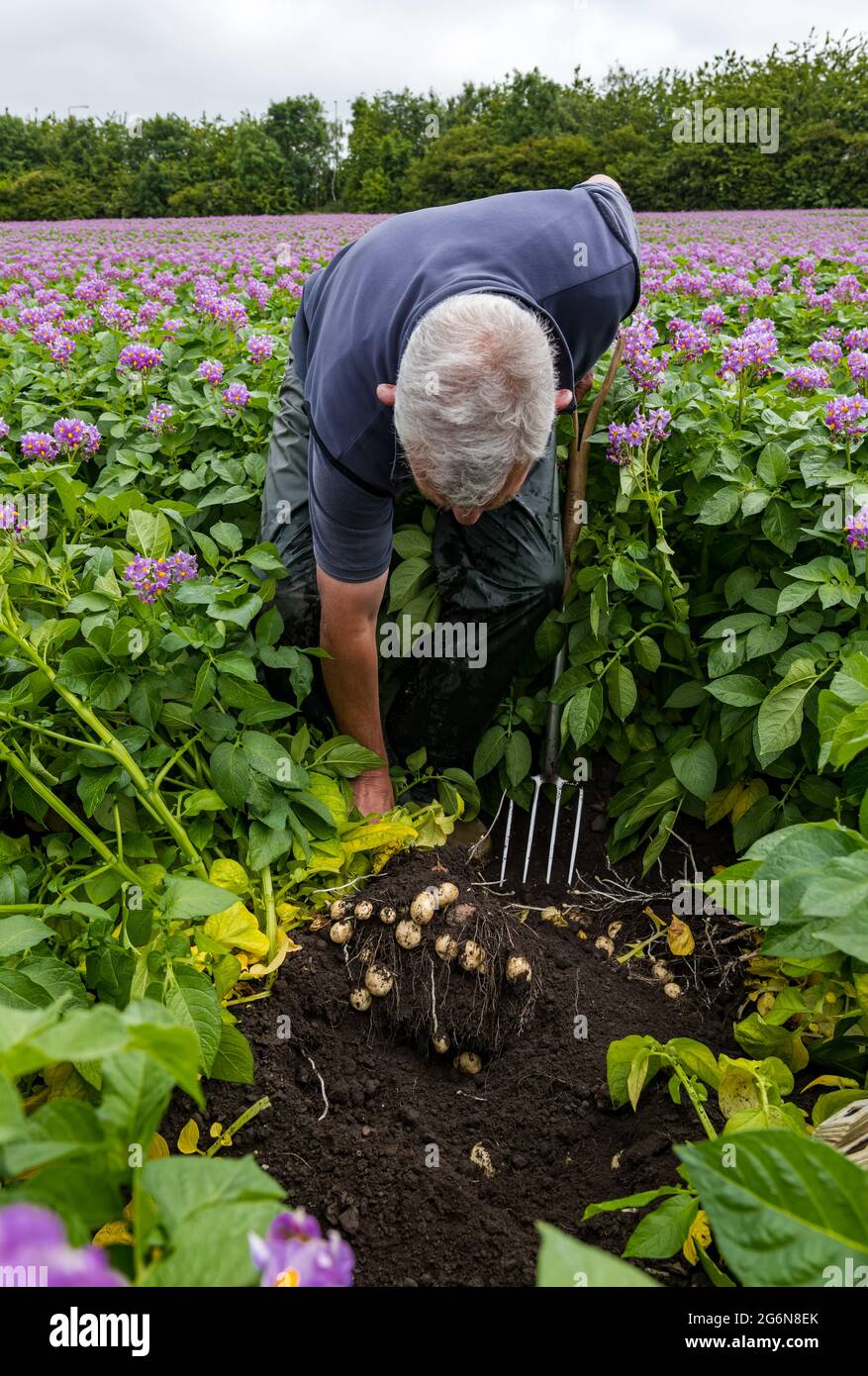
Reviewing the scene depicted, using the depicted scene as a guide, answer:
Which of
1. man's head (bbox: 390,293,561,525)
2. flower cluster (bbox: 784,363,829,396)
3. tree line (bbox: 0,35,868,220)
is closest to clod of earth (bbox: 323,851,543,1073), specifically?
man's head (bbox: 390,293,561,525)

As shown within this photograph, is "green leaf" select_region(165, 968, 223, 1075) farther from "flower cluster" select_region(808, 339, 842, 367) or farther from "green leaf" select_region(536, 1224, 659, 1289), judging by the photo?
"flower cluster" select_region(808, 339, 842, 367)

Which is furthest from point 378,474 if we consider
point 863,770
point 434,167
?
point 434,167

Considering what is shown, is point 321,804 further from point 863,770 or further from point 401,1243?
point 863,770

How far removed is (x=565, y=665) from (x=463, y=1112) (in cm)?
125

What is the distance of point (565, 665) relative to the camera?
2.64 metres

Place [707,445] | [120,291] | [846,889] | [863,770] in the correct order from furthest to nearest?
[120,291] → [707,445] → [863,770] → [846,889]

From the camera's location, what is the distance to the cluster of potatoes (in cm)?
193

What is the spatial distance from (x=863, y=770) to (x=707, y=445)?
3.79 ft

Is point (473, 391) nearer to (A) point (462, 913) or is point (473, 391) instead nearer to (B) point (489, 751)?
(A) point (462, 913)

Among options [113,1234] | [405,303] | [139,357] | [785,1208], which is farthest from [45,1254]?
[139,357]

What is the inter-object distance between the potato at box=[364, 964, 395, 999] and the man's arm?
54cm

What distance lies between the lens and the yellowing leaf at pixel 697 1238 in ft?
4.45

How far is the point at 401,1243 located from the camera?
154 centimetres

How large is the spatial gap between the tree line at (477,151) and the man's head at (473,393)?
2052 centimetres
